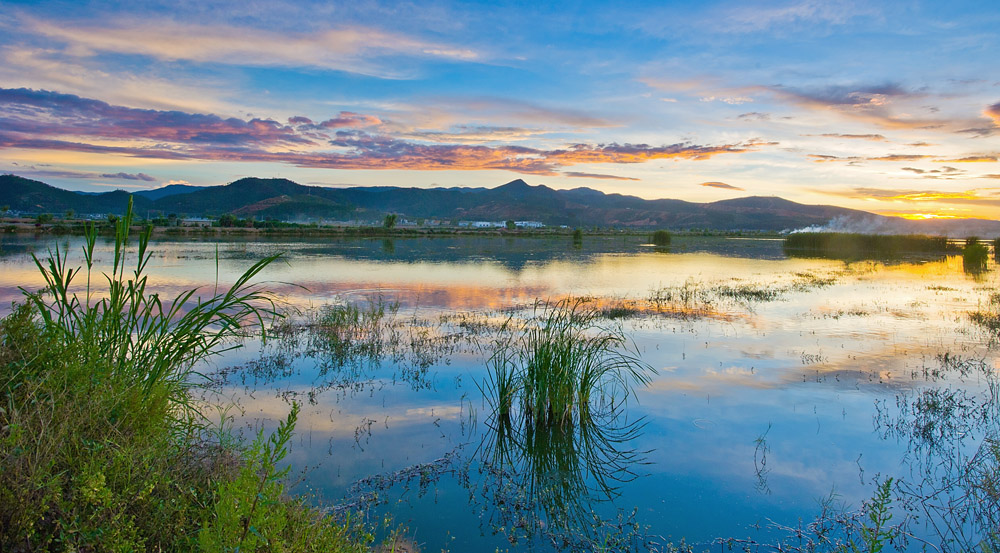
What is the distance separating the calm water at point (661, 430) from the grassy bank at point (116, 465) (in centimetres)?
155

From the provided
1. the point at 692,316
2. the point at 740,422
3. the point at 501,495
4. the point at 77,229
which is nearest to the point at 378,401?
the point at 501,495

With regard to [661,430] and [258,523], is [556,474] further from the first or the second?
[258,523]

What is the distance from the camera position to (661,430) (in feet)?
25.6

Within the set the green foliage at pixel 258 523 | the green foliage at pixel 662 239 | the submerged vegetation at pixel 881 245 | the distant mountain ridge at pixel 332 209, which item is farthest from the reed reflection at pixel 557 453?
the distant mountain ridge at pixel 332 209

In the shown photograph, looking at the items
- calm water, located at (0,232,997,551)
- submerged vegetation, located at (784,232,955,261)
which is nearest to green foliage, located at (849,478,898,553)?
calm water, located at (0,232,997,551)

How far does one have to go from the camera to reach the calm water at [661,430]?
5562 millimetres

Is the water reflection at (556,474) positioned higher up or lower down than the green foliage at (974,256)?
lower down

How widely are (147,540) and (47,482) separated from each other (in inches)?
24.4

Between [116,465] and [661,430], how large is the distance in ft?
20.8

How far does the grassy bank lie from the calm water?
1.55 meters

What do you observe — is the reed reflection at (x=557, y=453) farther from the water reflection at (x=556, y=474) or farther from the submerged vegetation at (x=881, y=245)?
the submerged vegetation at (x=881, y=245)

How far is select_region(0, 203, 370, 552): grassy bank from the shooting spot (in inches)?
117

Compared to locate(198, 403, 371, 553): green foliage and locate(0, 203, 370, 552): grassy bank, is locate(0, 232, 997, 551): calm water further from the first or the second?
locate(198, 403, 371, 553): green foliage

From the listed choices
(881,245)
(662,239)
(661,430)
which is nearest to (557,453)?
(661,430)
